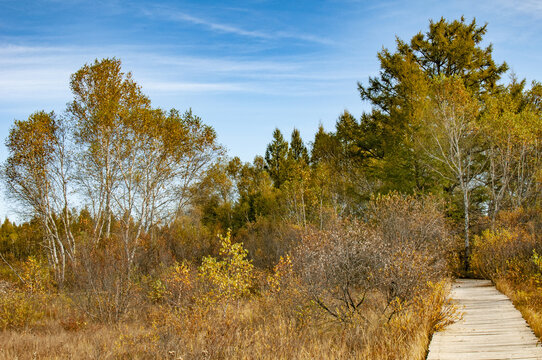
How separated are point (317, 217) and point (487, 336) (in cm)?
1538

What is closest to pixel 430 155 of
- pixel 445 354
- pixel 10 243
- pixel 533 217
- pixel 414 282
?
pixel 533 217

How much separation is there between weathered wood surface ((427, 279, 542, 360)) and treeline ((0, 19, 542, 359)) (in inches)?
13.0

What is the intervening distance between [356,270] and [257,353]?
91.6 inches

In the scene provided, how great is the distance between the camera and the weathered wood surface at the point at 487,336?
18.2 ft

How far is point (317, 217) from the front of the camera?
2172 centimetres

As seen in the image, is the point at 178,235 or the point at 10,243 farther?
the point at 10,243

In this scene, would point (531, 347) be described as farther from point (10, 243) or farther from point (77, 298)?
point (10, 243)

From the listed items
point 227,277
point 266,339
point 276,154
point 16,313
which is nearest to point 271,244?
point 16,313

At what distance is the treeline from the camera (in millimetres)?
7250

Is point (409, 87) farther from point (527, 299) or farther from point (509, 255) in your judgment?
point (527, 299)

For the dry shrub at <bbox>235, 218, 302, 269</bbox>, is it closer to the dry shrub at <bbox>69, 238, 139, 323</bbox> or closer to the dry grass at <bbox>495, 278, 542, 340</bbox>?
the dry shrub at <bbox>69, 238, 139, 323</bbox>

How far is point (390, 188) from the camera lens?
20.9m

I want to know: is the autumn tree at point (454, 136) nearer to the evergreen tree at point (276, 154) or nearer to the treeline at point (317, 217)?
the treeline at point (317, 217)

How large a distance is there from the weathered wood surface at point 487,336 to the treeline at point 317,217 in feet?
1.08
